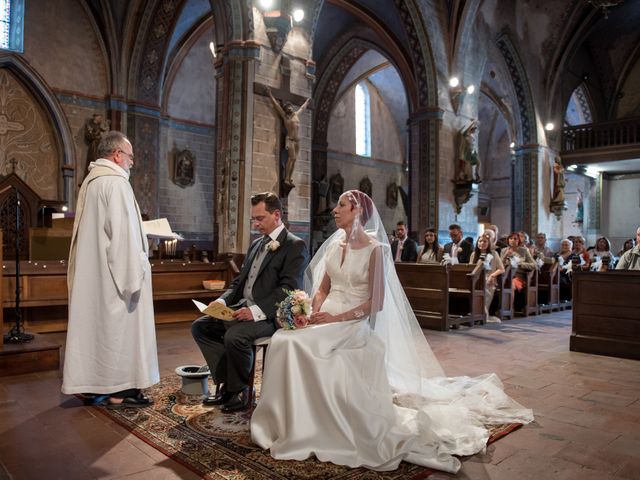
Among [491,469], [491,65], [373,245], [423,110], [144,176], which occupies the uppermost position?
[491,65]

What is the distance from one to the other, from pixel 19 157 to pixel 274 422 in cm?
1180

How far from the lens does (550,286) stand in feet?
35.9

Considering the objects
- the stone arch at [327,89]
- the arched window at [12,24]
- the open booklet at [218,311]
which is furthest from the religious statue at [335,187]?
the open booklet at [218,311]

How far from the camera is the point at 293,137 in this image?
9.60 meters

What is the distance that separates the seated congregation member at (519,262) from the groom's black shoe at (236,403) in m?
6.93

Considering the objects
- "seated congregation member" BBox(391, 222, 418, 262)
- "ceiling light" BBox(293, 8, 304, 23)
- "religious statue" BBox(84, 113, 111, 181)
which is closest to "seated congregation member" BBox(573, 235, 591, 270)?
"seated congregation member" BBox(391, 222, 418, 262)

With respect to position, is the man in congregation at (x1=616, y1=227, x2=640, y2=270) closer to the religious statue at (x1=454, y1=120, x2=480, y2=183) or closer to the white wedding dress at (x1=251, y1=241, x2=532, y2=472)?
the white wedding dress at (x1=251, y1=241, x2=532, y2=472)

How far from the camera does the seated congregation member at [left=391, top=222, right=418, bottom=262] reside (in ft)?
32.2

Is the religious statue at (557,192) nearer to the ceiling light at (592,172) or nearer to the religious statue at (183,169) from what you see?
the ceiling light at (592,172)

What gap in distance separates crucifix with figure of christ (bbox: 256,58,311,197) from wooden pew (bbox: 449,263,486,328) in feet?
10.7

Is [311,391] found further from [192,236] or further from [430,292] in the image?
[192,236]

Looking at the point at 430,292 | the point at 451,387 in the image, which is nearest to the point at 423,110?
the point at 430,292

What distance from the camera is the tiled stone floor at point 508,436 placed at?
114 inches

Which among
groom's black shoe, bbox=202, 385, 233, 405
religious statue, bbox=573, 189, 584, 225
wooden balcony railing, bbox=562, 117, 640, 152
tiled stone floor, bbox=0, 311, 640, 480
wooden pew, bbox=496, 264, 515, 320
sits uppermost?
wooden balcony railing, bbox=562, 117, 640, 152
